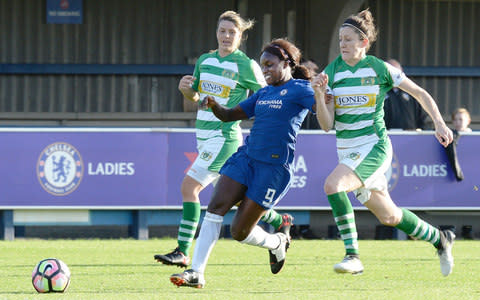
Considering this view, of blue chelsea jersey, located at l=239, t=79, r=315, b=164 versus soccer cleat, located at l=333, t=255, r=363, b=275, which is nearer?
blue chelsea jersey, located at l=239, t=79, r=315, b=164

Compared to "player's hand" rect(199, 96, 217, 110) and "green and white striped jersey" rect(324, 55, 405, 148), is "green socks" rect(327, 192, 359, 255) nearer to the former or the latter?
"green and white striped jersey" rect(324, 55, 405, 148)

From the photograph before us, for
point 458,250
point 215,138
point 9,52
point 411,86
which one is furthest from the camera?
point 9,52

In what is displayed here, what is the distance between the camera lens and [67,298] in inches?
273

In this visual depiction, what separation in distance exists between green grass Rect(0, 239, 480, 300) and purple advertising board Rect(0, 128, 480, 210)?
1.98 feet

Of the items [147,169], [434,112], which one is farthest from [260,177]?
[147,169]

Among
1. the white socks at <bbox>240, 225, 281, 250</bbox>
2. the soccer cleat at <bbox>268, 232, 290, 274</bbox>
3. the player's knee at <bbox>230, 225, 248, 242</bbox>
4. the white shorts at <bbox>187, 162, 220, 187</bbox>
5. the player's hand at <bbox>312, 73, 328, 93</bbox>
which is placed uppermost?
the player's hand at <bbox>312, 73, 328, 93</bbox>

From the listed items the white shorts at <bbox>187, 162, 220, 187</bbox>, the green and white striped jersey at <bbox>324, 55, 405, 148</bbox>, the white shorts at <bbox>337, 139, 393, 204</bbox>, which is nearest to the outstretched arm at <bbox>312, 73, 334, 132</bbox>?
the green and white striped jersey at <bbox>324, 55, 405, 148</bbox>

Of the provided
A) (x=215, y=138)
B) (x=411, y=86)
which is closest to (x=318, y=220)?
(x=215, y=138)

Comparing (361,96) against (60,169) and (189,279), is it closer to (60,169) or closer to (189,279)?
(189,279)

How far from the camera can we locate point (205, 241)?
7277 mm

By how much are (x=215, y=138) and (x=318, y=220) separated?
454 centimetres

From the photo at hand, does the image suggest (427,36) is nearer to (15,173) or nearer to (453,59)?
(453,59)

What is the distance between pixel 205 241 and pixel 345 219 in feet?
4.23

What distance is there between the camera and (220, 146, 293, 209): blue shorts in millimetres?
7340
